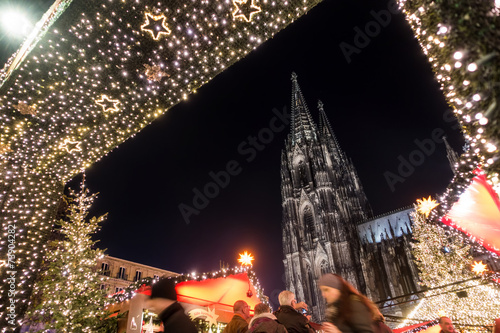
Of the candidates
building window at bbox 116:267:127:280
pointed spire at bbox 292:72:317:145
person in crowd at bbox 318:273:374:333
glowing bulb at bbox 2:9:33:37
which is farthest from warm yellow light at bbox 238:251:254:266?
pointed spire at bbox 292:72:317:145

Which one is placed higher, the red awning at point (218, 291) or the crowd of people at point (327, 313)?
the red awning at point (218, 291)

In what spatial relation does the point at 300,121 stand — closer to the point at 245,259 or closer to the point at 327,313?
the point at 245,259

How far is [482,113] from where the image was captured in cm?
143

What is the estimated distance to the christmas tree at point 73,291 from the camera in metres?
7.61

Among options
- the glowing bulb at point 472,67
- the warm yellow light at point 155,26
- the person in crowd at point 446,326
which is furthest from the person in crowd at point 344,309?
the warm yellow light at point 155,26

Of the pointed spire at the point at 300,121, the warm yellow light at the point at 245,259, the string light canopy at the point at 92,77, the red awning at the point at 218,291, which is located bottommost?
the red awning at the point at 218,291

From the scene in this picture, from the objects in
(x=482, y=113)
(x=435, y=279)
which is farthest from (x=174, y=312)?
(x=435, y=279)

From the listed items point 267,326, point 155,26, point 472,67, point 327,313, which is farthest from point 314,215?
point 472,67

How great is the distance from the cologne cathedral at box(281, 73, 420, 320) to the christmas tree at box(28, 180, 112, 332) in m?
30.2

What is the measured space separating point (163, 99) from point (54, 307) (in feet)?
24.2

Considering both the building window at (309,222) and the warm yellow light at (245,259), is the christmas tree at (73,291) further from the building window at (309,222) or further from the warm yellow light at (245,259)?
the building window at (309,222)

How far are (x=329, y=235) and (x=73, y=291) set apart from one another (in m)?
33.8

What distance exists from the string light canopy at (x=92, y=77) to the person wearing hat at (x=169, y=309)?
11.9 ft

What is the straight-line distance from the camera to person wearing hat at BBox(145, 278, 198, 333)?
2324mm
